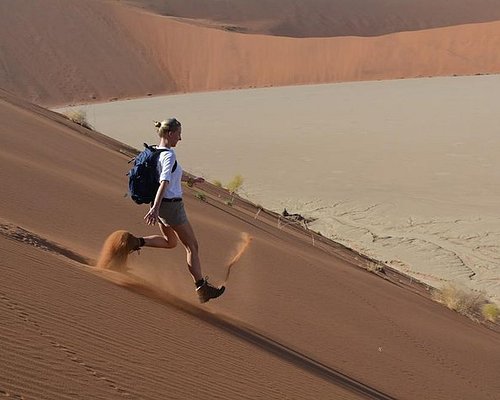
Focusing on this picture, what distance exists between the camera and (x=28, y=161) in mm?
9953

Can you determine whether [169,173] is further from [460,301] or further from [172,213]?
[460,301]

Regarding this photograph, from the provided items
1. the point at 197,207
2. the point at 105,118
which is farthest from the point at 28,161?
the point at 105,118

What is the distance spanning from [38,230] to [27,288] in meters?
2.27

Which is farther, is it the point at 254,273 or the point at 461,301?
the point at 461,301

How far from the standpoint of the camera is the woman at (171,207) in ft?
18.4

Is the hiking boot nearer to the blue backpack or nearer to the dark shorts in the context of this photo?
the dark shorts

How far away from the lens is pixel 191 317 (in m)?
5.96

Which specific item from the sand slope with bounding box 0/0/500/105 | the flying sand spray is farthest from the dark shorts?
the sand slope with bounding box 0/0/500/105

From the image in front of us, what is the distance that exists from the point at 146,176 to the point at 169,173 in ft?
0.73

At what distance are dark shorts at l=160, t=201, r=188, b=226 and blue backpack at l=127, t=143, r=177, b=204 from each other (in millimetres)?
127

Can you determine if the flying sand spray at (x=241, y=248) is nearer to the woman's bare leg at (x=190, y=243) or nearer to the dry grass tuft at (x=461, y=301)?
the woman's bare leg at (x=190, y=243)

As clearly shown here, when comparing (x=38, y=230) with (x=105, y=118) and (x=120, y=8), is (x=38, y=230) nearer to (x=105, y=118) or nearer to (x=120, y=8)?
(x=105, y=118)

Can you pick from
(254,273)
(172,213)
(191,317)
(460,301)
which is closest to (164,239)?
(172,213)

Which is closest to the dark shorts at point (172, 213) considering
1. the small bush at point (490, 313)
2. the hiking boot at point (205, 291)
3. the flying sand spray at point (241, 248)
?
the hiking boot at point (205, 291)
